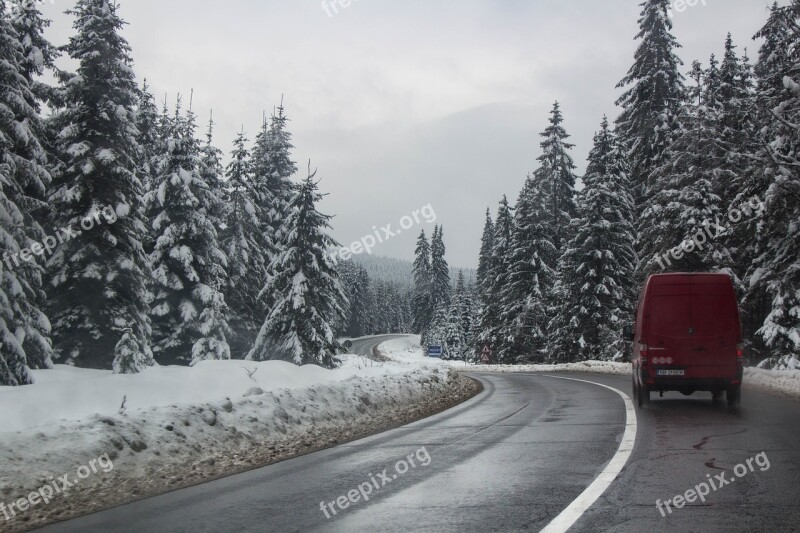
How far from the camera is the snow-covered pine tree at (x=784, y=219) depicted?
65.5 ft

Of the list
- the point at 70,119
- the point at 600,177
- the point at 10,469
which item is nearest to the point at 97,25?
the point at 70,119

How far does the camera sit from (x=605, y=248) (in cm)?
3853

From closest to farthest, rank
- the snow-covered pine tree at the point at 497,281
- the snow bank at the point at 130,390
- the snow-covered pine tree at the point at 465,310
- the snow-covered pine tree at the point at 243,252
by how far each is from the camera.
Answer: the snow bank at the point at 130,390 < the snow-covered pine tree at the point at 243,252 < the snow-covered pine tree at the point at 497,281 < the snow-covered pine tree at the point at 465,310

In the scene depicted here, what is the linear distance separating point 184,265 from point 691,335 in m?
21.5

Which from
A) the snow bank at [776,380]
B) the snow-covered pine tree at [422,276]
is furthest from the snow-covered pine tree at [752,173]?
the snow-covered pine tree at [422,276]

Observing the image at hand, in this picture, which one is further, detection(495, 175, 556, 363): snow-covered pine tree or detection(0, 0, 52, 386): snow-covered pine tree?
detection(495, 175, 556, 363): snow-covered pine tree

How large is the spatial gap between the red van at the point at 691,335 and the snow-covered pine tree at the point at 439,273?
89.8 metres

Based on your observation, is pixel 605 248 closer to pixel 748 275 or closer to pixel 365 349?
pixel 748 275

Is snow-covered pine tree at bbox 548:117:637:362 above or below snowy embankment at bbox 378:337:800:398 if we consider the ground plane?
above

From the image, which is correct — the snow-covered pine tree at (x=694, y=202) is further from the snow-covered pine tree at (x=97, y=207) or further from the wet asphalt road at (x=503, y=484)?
the snow-covered pine tree at (x=97, y=207)

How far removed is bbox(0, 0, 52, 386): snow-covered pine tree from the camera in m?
16.7

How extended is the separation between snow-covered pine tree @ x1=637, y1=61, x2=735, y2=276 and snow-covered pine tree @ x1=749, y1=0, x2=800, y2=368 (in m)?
3.44

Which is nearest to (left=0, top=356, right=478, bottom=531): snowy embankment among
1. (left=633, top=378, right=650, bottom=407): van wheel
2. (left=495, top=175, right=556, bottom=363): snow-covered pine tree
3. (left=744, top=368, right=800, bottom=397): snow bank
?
(left=633, top=378, right=650, bottom=407): van wheel

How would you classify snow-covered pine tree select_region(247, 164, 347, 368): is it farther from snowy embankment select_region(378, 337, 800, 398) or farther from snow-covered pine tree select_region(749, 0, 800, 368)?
snow-covered pine tree select_region(749, 0, 800, 368)
